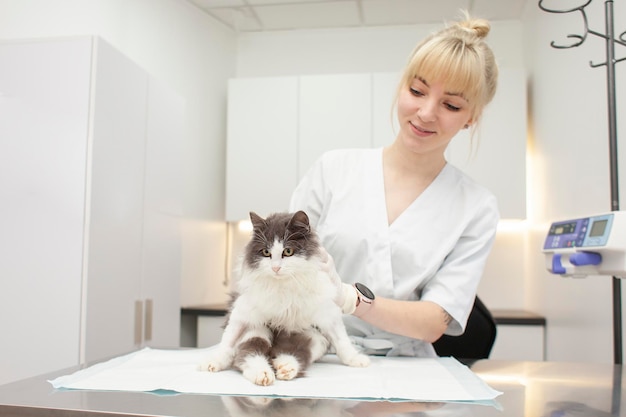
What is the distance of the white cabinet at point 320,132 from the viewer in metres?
3.45

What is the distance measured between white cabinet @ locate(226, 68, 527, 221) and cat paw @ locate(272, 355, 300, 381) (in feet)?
8.72

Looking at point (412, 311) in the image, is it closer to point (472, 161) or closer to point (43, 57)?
point (43, 57)

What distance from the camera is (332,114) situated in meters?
3.66

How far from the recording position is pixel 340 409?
32.4 inches

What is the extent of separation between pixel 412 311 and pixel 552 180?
6.35 ft

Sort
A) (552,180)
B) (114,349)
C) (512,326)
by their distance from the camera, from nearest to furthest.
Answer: (114,349)
(552,180)
(512,326)

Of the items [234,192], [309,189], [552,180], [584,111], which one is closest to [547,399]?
[309,189]

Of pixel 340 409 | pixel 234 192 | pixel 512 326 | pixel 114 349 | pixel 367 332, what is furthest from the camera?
pixel 234 192

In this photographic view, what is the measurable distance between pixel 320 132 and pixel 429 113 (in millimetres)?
2259

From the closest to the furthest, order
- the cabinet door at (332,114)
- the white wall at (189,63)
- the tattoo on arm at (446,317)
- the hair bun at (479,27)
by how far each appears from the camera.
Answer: the tattoo on arm at (446,317)
the hair bun at (479,27)
the white wall at (189,63)
the cabinet door at (332,114)

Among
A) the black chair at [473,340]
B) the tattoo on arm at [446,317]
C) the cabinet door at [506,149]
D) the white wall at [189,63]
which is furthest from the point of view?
the cabinet door at [506,149]

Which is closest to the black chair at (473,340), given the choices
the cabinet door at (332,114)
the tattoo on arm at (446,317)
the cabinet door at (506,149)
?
the tattoo on arm at (446,317)

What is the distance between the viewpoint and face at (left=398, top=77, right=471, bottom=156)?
145 cm

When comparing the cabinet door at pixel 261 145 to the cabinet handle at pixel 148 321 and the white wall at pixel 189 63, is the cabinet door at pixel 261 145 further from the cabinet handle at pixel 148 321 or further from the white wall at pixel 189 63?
the cabinet handle at pixel 148 321
